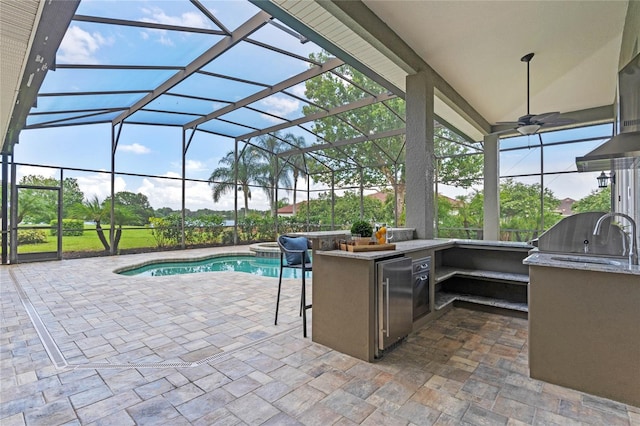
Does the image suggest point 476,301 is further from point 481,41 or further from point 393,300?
point 481,41

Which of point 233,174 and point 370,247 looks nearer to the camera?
point 370,247

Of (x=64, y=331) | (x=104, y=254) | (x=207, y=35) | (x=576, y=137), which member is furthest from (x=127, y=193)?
(x=576, y=137)

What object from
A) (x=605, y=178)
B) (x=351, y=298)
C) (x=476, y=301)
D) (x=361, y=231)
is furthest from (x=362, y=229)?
(x=605, y=178)

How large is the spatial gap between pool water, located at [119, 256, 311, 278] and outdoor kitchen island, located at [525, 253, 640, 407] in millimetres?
5202

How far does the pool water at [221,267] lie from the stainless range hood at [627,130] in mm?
5731

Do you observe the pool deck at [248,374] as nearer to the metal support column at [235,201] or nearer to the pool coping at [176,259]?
the pool coping at [176,259]

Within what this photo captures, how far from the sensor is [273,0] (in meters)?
2.94

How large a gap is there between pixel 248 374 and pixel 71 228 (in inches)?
343

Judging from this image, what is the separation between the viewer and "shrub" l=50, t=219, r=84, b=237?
7.99 meters

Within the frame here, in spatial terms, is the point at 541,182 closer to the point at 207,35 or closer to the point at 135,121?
the point at 207,35

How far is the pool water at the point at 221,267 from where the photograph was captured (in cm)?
739

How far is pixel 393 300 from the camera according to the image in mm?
2674

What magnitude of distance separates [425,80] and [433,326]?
3.31m

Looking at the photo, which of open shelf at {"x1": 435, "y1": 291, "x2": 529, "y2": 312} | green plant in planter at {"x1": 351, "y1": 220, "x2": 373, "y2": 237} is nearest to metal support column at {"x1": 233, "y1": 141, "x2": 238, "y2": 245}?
open shelf at {"x1": 435, "y1": 291, "x2": 529, "y2": 312}
